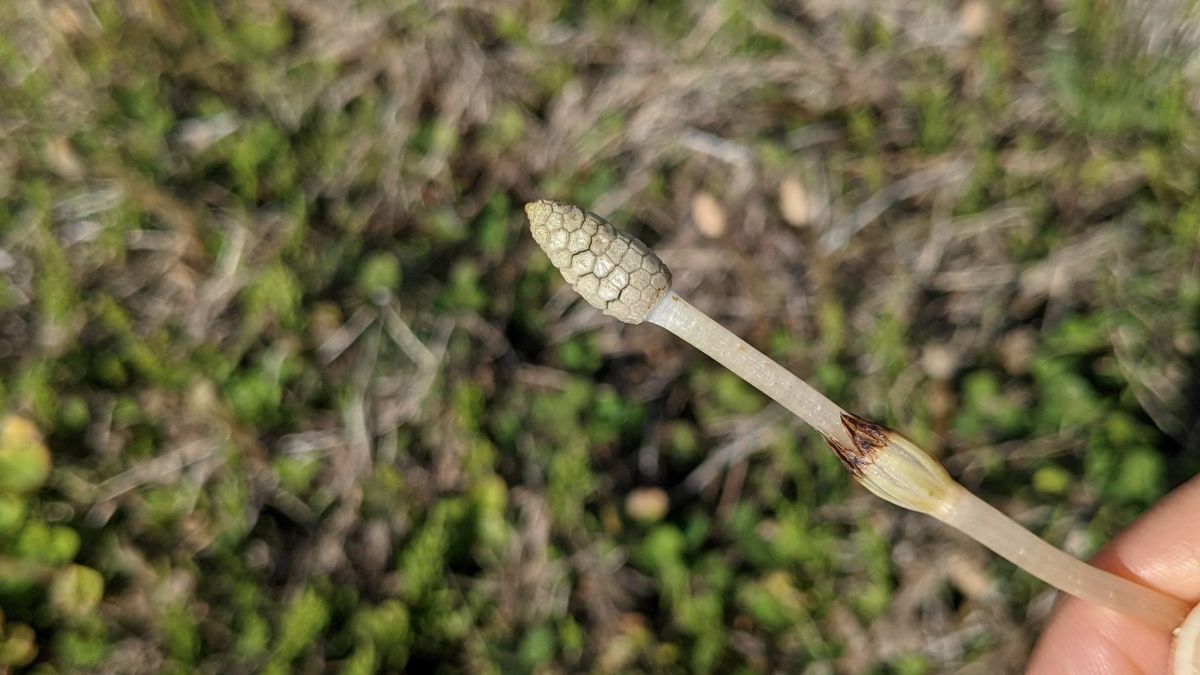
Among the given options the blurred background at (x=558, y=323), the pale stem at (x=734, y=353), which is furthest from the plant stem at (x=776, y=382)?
the blurred background at (x=558, y=323)

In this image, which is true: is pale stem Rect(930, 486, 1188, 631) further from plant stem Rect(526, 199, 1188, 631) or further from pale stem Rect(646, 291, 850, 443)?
pale stem Rect(646, 291, 850, 443)

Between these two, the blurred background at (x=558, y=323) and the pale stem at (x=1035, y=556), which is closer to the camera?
the pale stem at (x=1035, y=556)

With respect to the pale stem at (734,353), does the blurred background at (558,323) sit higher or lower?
lower

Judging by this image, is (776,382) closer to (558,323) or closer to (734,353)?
(734,353)

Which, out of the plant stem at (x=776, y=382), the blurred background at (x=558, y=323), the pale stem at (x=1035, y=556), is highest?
the plant stem at (x=776, y=382)

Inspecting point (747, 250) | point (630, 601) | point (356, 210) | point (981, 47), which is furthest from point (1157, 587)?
point (356, 210)

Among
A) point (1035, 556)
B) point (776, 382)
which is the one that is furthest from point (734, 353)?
→ point (1035, 556)

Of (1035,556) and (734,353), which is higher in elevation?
(734,353)

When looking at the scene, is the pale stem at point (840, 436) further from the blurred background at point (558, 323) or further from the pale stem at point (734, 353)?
the blurred background at point (558, 323)

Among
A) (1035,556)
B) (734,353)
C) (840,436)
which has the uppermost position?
(734,353)

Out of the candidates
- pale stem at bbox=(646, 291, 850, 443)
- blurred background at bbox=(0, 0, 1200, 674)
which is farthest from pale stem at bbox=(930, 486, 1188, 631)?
blurred background at bbox=(0, 0, 1200, 674)

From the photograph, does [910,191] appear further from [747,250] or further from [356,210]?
[356,210]
